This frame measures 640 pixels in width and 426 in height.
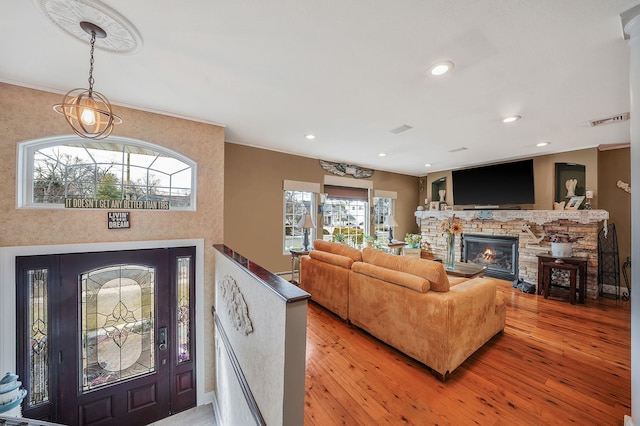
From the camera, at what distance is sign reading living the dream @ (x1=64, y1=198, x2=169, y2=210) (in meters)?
2.20

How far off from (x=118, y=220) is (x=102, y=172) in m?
0.52

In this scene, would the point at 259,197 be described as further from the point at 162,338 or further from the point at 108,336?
the point at 108,336

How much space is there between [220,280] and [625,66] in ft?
12.5

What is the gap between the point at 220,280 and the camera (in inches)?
97.3

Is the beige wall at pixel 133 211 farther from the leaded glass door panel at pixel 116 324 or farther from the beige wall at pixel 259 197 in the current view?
the beige wall at pixel 259 197

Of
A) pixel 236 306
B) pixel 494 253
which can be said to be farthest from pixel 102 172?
pixel 494 253

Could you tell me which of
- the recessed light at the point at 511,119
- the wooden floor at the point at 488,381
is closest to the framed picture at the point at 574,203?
the wooden floor at the point at 488,381

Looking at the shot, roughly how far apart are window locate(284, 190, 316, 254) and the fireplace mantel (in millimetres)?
3398

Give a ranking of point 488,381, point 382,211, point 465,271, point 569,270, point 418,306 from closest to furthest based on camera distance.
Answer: point 488,381
point 418,306
point 465,271
point 569,270
point 382,211

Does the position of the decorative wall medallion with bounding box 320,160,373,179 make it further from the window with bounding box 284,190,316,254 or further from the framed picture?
the framed picture

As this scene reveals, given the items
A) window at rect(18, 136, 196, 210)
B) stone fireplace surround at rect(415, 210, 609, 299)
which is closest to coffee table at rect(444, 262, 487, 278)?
stone fireplace surround at rect(415, 210, 609, 299)

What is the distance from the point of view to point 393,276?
236 cm

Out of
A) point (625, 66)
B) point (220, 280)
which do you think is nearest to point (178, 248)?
point (220, 280)

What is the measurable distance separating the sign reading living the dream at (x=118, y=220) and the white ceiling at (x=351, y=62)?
1124 millimetres
